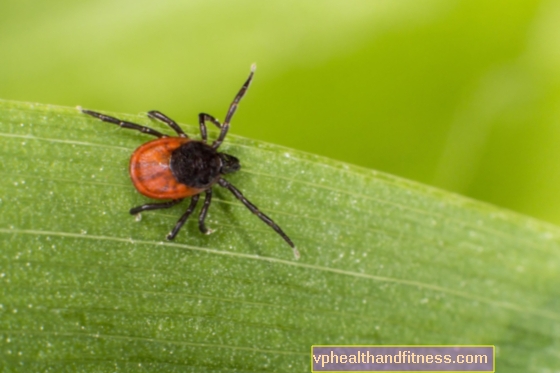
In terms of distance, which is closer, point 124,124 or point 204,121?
point 124,124

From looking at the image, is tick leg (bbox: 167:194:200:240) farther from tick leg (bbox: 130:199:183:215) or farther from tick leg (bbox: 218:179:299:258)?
tick leg (bbox: 218:179:299:258)

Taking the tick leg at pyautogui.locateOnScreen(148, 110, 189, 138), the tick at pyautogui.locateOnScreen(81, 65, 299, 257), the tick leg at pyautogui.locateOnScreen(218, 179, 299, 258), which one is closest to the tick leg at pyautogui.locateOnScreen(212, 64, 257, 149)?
the tick at pyautogui.locateOnScreen(81, 65, 299, 257)

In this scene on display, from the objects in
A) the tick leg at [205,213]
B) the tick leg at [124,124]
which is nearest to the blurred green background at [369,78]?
the tick leg at [124,124]

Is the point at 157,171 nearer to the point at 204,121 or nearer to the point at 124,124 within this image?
the point at 124,124

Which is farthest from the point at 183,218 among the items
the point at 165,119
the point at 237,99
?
the point at 237,99

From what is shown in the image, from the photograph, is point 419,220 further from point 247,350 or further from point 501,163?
point 247,350
